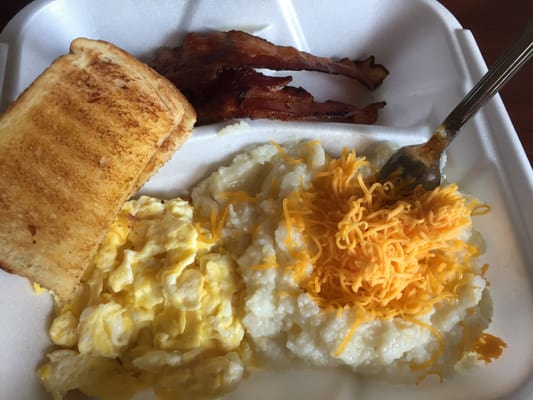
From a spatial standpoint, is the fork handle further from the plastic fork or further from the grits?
the grits

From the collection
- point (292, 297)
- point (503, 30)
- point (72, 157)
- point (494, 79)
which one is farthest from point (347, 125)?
point (503, 30)

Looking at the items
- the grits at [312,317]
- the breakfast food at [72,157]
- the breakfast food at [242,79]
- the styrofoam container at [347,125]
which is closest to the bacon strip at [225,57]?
the breakfast food at [242,79]

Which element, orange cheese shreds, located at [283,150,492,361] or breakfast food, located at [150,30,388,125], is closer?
orange cheese shreds, located at [283,150,492,361]

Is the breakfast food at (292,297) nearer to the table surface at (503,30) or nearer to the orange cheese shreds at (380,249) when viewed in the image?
the orange cheese shreds at (380,249)

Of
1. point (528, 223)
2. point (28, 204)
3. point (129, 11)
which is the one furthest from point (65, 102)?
point (528, 223)

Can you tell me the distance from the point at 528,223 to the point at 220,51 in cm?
92

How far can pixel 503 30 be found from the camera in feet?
5.90

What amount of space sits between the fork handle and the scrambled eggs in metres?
0.63

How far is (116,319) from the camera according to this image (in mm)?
1034

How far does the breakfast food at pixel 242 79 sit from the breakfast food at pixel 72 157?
0.21 m

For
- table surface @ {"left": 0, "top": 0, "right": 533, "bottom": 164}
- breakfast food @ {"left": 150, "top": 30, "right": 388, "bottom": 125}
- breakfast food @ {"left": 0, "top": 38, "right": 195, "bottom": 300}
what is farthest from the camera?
table surface @ {"left": 0, "top": 0, "right": 533, "bottom": 164}

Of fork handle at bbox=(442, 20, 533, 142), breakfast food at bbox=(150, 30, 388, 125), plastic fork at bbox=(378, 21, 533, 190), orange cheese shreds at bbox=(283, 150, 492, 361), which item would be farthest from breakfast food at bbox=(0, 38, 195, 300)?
fork handle at bbox=(442, 20, 533, 142)

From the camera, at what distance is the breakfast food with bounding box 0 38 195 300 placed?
3.23ft

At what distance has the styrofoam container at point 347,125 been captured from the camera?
3.29 ft
